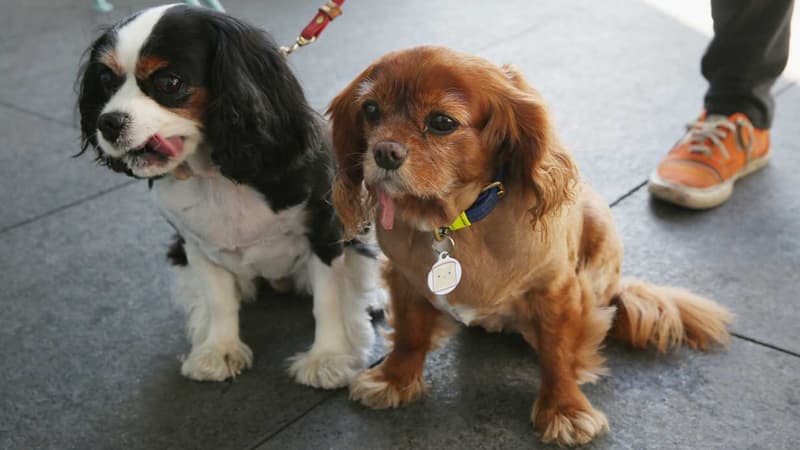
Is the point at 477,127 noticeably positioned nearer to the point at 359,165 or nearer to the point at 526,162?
the point at 526,162

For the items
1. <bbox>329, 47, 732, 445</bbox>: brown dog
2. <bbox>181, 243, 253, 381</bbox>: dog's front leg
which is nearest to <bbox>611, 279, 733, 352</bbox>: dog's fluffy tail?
<bbox>329, 47, 732, 445</bbox>: brown dog

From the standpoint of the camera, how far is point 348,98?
1574 mm

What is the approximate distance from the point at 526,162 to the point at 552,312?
15.3 inches

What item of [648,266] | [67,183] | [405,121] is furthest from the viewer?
[67,183]

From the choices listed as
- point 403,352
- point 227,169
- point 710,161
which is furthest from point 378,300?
point 710,161

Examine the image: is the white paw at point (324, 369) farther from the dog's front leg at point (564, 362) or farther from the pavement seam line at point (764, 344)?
the pavement seam line at point (764, 344)

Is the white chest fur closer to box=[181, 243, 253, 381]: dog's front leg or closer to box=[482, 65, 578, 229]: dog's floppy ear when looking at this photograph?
box=[181, 243, 253, 381]: dog's front leg

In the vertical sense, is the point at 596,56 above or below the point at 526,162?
below

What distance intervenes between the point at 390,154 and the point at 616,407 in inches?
34.8

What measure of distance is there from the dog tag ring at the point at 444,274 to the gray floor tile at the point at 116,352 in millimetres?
Result: 537

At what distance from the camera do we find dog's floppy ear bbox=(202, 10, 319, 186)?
176 cm

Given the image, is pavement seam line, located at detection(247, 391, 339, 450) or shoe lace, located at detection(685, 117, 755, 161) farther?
shoe lace, located at detection(685, 117, 755, 161)

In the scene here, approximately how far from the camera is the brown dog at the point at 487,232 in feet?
4.67

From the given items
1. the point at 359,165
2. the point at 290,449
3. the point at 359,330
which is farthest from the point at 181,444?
the point at 359,165
